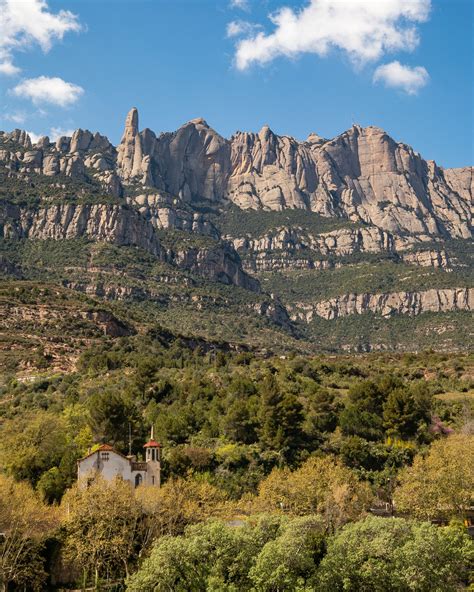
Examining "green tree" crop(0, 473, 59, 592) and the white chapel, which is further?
the white chapel

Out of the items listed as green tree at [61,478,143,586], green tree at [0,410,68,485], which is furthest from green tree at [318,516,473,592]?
green tree at [0,410,68,485]

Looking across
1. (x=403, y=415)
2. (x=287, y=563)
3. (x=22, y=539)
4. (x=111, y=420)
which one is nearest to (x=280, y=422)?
(x=403, y=415)

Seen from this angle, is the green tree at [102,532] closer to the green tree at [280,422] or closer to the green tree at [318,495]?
the green tree at [318,495]

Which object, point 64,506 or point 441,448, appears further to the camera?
point 441,448

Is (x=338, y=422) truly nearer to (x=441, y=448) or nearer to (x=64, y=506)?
(x=441, y=448)

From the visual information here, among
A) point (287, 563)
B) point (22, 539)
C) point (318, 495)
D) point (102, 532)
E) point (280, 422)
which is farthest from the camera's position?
point (280, 422)

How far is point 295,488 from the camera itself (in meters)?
57.9

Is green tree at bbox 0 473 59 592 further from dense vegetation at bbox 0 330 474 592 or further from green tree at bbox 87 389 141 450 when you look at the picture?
green tree at bbox 87 389 141 450

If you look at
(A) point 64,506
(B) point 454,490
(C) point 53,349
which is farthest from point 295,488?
(C) point 53,349

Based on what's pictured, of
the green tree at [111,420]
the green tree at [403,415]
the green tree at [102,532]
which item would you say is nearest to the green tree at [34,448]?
the green tree at [111,420]

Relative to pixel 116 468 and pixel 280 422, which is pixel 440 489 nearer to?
pixel 280 422

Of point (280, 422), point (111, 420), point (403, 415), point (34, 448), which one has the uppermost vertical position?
point (111, 420)

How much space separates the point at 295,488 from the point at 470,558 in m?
13.0

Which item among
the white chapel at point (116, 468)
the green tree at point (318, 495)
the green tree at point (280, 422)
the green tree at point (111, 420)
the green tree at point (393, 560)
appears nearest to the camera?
the green tree at point (393, 560)
